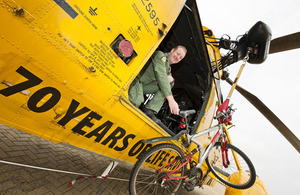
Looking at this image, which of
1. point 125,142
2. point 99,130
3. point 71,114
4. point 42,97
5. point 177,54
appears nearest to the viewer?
point 42,97

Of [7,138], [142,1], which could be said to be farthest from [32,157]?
Result: [142,1]

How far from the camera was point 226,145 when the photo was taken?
311cm

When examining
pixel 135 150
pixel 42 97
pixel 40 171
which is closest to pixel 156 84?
pixel 135 150

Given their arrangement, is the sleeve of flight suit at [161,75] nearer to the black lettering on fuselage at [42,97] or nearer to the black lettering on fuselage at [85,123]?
the black lettering on fuselage at [85,123]

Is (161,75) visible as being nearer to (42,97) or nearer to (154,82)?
(154,82)

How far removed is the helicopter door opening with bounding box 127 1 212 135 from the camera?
9.93 ft

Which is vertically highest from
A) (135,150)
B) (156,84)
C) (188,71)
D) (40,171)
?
(188,71)

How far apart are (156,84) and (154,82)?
6 centimetres

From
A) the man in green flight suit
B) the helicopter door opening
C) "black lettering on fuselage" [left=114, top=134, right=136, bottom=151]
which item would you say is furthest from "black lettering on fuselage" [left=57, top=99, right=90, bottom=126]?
the helicopter door opening

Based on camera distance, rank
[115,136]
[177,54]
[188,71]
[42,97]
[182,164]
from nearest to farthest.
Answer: [42,97] → [115,136] → [182,164] → [177,54] → [188,71]

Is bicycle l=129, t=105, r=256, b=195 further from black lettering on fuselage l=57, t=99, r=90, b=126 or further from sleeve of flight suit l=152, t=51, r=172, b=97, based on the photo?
black lettering on fuselage l=57, t=99, r=90, b=126

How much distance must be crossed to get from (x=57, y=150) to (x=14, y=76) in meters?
2.86

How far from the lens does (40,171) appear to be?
2.33 m

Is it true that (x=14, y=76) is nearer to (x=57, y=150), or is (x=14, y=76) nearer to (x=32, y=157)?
(x=32, y=157)
